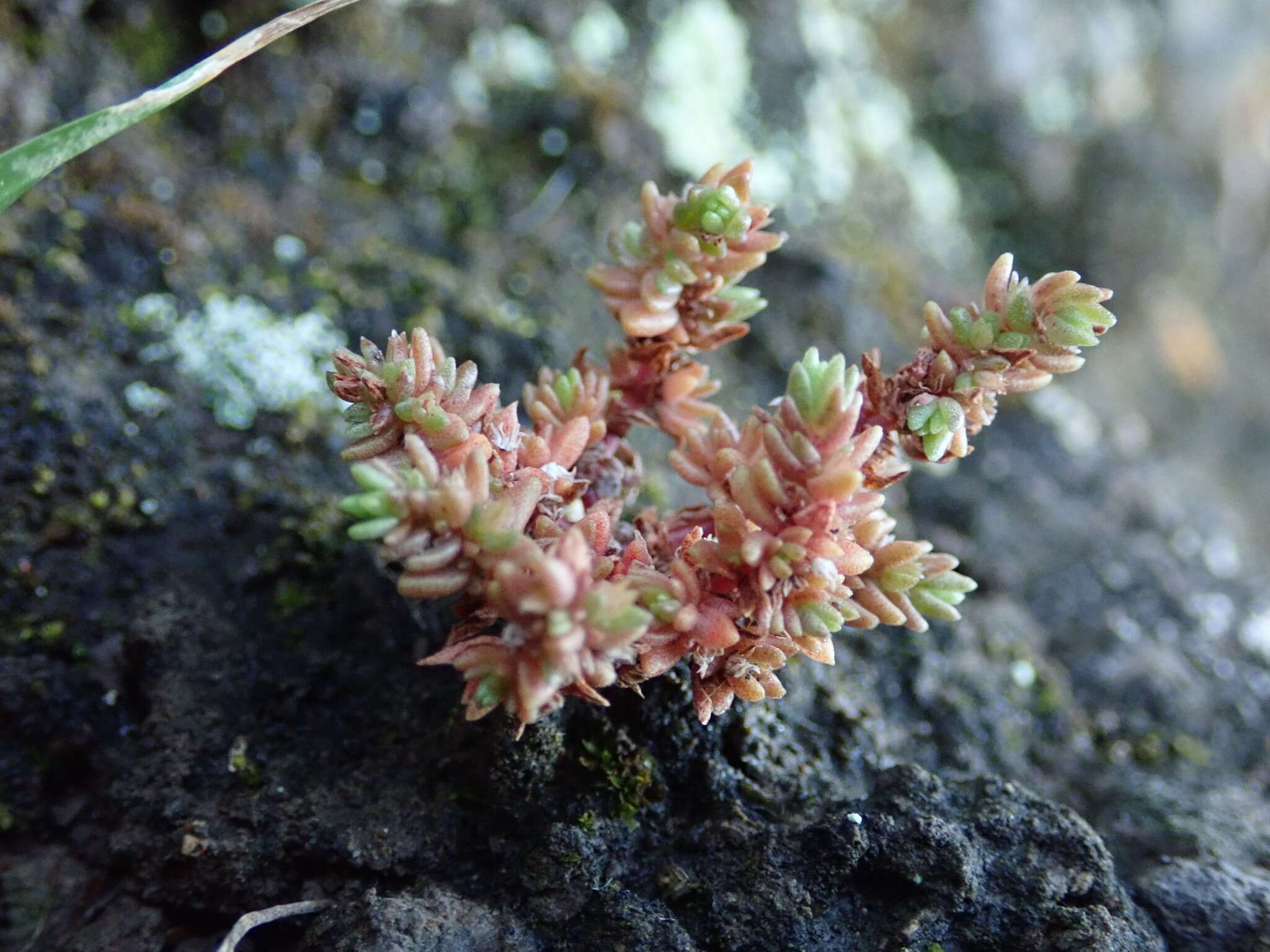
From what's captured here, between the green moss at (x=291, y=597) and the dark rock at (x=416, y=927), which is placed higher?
the green moss at (x=291, y=597)

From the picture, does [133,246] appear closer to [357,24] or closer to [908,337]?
[357,24]

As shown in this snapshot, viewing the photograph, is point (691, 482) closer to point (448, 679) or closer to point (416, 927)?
point (448, 679)

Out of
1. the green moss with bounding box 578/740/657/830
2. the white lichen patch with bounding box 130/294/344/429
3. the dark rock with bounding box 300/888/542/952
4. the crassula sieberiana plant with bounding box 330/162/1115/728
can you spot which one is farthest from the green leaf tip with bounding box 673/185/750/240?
the dark rock with bounding box 300/888/542/952

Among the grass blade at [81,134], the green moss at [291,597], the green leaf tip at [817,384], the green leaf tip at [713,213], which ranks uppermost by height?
the green leaf tip at [713,213]

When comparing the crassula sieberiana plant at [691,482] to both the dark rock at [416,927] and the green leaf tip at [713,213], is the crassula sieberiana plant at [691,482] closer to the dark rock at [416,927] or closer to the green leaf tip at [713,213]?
the green leaf tip at [713,213]

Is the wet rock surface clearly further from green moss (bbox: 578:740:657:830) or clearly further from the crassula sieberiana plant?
the crassula sieberiana plant

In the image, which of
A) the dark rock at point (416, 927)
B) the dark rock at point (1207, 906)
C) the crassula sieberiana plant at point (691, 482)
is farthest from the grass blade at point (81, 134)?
the dark rock at point (1207, 906)

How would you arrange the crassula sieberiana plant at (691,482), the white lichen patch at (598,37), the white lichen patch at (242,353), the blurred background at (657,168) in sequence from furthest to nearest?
the white lichen patch at (598,37), the blurred background at (657,168), the white lichen patch at (242,353), the crassula sieberiana plant at (691,482)

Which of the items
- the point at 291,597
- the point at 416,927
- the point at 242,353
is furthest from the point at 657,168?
the point at 416,927
